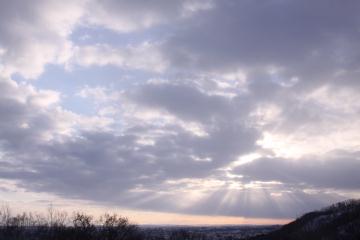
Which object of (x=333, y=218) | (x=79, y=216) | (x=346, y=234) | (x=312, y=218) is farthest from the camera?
(x=312, y=218)

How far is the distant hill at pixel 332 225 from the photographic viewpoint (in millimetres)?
135625

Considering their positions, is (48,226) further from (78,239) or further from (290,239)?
(290,239)

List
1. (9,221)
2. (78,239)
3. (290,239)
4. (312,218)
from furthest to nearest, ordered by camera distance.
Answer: (312,218) < (290,239) < (9,221) < (78,239)

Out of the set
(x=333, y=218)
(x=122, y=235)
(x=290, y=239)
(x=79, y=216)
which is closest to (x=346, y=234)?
(x=333, y=218)

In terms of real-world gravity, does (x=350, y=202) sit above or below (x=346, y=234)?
above

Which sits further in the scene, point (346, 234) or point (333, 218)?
point (333, 218)

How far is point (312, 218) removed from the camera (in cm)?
19175

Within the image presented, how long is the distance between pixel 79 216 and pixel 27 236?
11.7 m

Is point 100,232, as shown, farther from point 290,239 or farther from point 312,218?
point 312,218

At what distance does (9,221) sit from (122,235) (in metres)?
27.5

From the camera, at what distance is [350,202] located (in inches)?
7180

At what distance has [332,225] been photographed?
15400 cm

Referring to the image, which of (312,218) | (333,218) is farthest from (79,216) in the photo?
(312,218)

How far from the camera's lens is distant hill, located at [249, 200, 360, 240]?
13562cm
